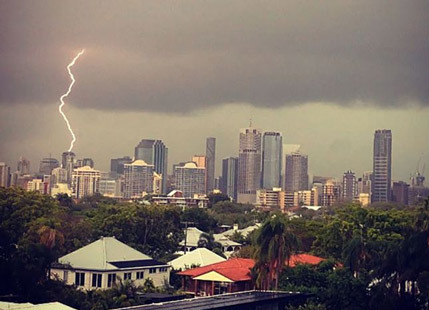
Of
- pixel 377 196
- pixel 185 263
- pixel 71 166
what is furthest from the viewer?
pixel 71 166

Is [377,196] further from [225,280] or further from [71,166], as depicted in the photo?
[225,280]

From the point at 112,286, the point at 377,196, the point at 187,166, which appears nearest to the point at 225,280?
the point at 112,286

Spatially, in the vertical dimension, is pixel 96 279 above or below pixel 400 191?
below

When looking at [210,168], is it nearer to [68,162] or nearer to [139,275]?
[68,162]

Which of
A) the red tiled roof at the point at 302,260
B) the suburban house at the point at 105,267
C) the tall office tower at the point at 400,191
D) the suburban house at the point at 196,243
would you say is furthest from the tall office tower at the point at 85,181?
the suburban house at the point at 105,267

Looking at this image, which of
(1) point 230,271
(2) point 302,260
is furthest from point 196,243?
(1) point 230,271

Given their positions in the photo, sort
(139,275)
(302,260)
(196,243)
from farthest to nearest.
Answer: (196,243), (302,260), (139,275)
